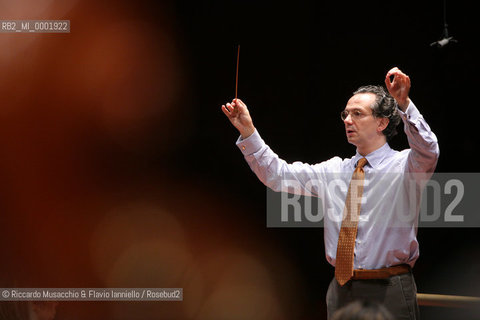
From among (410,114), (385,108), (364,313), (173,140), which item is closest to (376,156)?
(385,108)

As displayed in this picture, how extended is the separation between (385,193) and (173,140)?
1.69 meters

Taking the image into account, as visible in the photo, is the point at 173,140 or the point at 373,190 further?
the point at 173,140

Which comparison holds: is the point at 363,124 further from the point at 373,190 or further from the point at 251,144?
the point at 251,144

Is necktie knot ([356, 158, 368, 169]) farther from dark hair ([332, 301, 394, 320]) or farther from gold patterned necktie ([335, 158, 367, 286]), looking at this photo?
dark hair ([332, 301, 394, 320])

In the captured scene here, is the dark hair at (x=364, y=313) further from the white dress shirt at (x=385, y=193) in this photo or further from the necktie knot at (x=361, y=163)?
the necktie knot at (x=361, y=163)

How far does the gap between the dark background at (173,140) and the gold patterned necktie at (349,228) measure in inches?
50.5

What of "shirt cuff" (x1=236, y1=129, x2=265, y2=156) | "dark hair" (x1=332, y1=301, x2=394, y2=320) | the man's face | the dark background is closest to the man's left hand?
the man's face

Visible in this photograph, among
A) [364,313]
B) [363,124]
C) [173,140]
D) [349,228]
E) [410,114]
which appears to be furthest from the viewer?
[173,140]

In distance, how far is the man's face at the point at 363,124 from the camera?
195 cm

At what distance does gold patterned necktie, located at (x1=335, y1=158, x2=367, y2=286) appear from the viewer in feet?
5.91

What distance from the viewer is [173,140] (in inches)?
128

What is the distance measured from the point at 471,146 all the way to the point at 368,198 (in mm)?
1354

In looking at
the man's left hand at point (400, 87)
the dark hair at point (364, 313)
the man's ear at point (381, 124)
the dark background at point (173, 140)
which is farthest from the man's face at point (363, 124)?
the dark background at point (173, 140)

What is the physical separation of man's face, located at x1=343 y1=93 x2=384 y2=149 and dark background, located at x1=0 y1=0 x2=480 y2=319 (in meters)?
1.19
